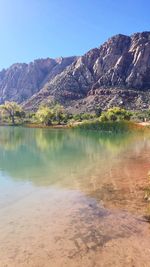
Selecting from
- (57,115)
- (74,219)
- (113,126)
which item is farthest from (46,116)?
(74,219)

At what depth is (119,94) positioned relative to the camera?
6314 inches

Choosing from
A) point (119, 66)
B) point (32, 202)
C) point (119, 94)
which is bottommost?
point (32, 202)

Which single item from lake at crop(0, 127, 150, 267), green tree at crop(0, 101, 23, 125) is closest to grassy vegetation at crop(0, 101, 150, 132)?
green tree at crop(0, 101, 23, 125)

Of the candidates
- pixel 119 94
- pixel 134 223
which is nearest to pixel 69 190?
pixel 134 223

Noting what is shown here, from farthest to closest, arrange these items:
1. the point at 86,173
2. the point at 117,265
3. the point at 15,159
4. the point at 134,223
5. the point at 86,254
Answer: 1. the point at 15,159
2. the point at 86,173
3. the point at 134,223
4. the point at 86,254
5. the point at 117,265

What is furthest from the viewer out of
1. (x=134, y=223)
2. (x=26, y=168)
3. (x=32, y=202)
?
(x=26, y=168)

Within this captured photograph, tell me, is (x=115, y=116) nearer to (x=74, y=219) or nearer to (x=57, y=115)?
(x=57, y=115)

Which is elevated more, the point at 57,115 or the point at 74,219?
the point at 57,115

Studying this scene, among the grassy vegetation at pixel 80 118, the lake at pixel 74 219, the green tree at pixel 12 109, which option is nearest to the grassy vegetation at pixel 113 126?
the grassy vegetation at pixel 80 118

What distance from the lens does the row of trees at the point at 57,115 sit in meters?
99.5

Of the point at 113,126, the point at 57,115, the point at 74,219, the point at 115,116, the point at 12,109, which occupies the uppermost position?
the point at 12,109

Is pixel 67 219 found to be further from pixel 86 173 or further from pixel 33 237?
pixel 86 173

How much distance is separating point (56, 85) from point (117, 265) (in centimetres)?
18513

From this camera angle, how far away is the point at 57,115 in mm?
110562
